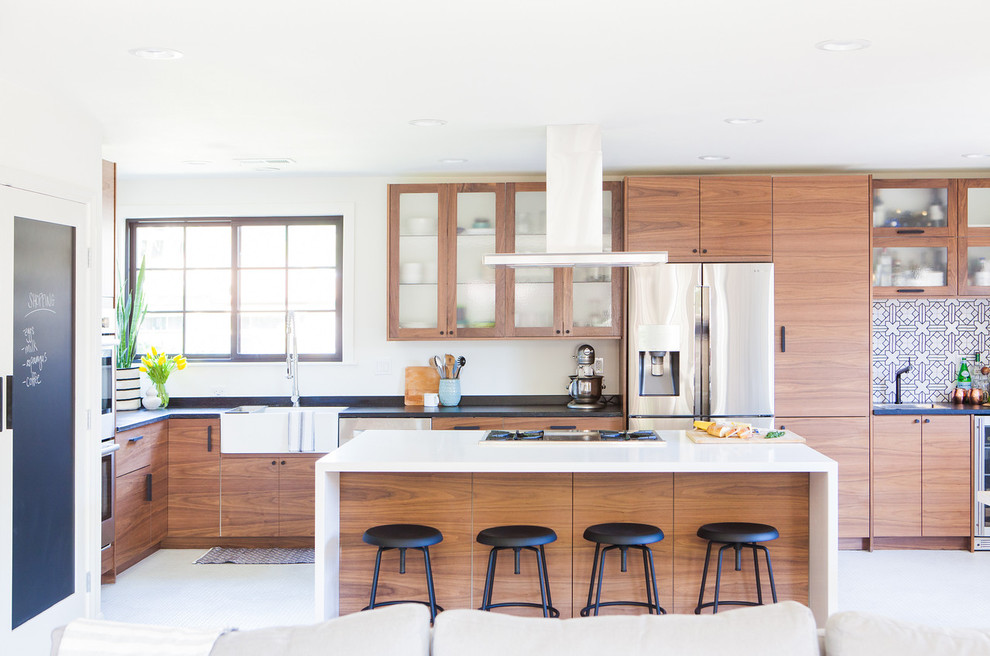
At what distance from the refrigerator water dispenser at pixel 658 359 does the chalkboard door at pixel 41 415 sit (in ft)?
10.3

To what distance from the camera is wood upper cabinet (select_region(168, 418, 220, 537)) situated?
5293 mm

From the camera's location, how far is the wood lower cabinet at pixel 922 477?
5.23m

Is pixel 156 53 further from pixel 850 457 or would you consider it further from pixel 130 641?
pixel 850 457

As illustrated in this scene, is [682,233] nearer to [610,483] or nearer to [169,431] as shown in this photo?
[610,483]

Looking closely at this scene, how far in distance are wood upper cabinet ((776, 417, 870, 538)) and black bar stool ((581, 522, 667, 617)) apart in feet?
6.92

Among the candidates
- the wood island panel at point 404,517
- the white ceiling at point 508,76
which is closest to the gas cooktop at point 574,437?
the wood island panel at point 404,517

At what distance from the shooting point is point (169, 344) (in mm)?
6020

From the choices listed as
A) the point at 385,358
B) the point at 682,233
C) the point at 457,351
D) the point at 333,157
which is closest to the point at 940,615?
the point at 682,233

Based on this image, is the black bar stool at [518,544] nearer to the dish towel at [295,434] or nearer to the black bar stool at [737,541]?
the black bar stool at [737,541]

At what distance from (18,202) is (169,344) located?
2732 mm

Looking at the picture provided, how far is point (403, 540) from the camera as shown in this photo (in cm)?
329

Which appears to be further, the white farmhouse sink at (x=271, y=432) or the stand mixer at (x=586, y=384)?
the stand mixer at (x=586, y=384)

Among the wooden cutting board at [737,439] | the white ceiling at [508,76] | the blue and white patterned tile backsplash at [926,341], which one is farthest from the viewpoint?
the blue and white patterned tile backsplash at [926,341]

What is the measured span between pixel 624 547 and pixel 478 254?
266 cm
